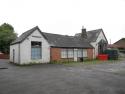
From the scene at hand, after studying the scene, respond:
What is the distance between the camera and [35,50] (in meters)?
24.0

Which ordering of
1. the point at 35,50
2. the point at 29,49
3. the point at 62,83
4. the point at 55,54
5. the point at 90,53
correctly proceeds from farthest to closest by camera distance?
1. the point at 90,53
2. the point at 55,54
3. the point at 35,50
4. the point at 29,49
5. the point at 62,83

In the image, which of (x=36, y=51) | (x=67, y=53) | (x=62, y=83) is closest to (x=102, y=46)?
(x=67, y=53)

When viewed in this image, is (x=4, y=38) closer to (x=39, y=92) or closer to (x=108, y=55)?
(x=108, y=55)

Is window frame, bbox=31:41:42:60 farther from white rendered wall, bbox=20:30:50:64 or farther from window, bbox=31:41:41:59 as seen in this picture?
white rendered wall, bbox=20:30:50:64

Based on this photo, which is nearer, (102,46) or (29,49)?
(29,49)

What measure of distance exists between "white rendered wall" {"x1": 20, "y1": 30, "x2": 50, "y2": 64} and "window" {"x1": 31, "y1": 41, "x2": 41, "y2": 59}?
48cm

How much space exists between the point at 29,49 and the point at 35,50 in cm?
107

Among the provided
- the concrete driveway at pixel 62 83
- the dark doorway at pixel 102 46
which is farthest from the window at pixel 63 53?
the concrete driveway at pixel 62 83

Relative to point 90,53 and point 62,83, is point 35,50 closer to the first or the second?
point 90,53

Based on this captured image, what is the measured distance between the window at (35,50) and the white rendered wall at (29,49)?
1.56ft

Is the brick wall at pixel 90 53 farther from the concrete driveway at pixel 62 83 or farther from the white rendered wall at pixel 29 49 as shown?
the concrete driveway at pixel 62 83

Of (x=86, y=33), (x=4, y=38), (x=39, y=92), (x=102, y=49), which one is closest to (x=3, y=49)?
(x=4, y=38)

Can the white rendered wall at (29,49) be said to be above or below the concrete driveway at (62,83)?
above

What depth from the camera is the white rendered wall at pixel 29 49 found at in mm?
22625
